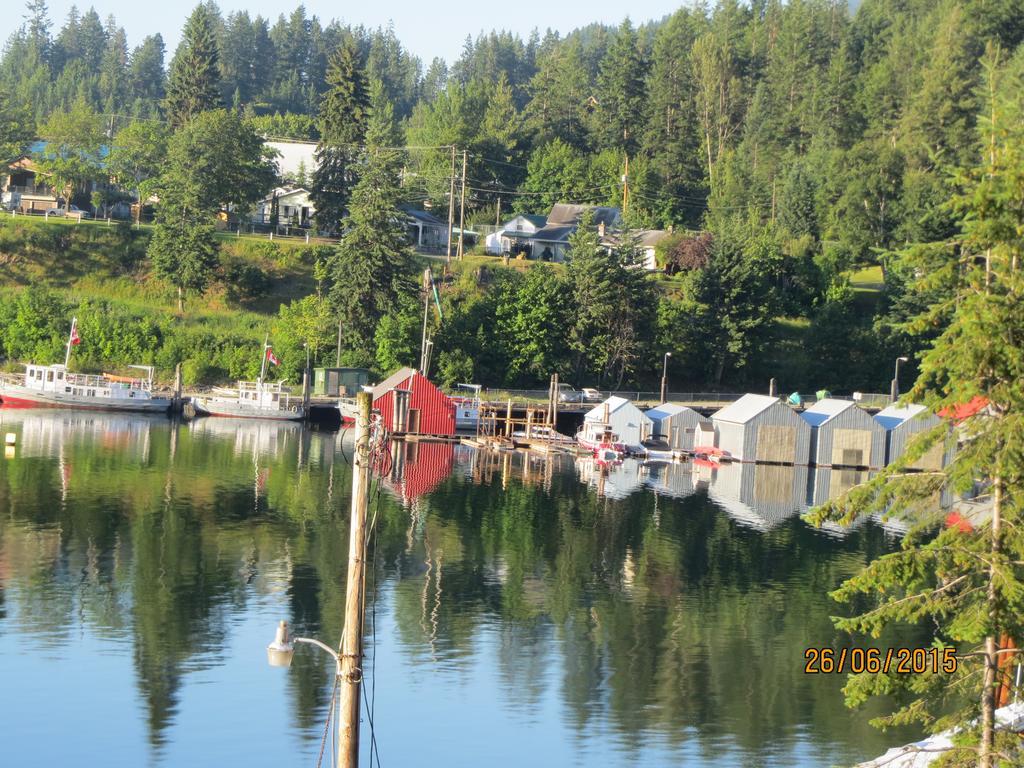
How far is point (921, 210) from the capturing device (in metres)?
84.5

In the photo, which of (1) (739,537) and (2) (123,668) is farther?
(1) (739,537)

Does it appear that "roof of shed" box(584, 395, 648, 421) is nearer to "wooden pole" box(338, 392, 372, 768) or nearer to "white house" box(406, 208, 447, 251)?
"white house" box(406, 208, 447, 251)

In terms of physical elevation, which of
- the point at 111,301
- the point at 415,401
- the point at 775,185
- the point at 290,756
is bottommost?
the point at 290,756

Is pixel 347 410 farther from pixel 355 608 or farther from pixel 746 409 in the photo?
pixel 355 608

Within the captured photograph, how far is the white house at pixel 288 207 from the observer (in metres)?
96.6

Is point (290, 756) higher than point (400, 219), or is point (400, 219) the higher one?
point (400, 219)

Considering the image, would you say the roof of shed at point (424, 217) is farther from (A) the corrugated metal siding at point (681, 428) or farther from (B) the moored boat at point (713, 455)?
(B) the moored boat at point (713, 455)

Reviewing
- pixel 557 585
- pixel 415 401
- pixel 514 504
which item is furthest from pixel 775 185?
pixel 557 585

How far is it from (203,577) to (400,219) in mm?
47927

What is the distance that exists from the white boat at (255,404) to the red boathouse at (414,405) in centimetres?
590

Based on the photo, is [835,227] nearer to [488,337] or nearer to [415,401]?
[488,337]

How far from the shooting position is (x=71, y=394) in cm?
6688
